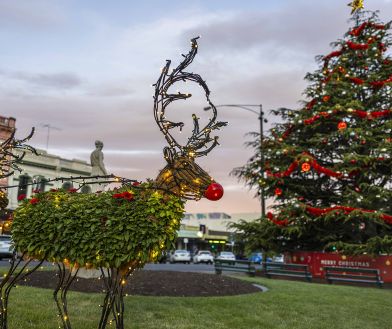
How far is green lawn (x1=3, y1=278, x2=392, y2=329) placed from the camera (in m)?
7.43

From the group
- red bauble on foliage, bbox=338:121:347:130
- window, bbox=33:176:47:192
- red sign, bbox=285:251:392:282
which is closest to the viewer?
window, bbox=33:176:47:192

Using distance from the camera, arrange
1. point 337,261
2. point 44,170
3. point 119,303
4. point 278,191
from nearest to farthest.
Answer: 1. point 119,303
2. point 337,261
3. point 278,191
4. point 44,170

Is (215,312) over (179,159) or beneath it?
beneath

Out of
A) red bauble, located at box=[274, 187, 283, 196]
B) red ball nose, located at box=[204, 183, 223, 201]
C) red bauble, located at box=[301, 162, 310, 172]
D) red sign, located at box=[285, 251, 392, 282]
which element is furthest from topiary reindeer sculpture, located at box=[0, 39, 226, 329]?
red bauble, located at box=[274, 187, 283, 196]

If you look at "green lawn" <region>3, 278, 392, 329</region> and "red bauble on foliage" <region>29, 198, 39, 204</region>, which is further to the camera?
"green lawn" <region>3, 278, 392, 329</region>

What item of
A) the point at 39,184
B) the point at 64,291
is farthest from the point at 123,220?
the point at 39,184

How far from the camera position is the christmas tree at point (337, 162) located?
18359mm

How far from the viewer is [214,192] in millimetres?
4902

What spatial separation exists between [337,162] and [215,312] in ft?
43.5

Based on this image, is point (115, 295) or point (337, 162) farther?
point (337, 162)

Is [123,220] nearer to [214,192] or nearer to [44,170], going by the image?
[214,192]

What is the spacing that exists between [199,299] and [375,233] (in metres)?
12.3

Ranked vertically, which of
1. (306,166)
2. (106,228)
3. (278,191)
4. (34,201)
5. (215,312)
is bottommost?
(215,312)

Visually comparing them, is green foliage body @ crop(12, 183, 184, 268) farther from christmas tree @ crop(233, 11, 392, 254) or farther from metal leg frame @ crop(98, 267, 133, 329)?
christmas tree @ crop(233, 11, 392, 254)
